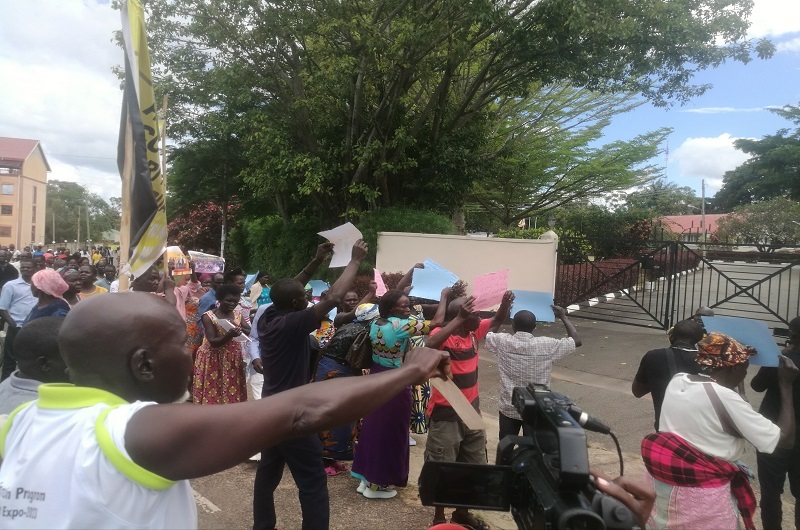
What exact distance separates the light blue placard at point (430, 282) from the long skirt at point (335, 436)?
36.8 inches

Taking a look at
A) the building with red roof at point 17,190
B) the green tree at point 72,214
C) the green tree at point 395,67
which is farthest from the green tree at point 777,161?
the green tree at point 72,214

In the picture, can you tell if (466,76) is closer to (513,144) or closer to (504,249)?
(513,144)

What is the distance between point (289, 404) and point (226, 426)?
0.52 ft

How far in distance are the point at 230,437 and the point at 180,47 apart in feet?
48.5

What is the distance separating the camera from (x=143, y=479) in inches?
47.7

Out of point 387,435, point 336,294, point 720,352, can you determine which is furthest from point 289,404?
point 387,435

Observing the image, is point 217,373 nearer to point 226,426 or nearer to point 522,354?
point 522,354

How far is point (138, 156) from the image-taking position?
4133 mm

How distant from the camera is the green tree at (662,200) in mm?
31506

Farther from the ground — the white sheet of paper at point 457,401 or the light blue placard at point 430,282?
the light blue placard at point 430,282

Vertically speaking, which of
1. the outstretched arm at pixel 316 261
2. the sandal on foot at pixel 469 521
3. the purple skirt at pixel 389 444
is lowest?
the sandal on foot at pixel 469 521

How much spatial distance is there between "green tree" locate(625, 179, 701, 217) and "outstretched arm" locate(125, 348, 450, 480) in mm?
26193

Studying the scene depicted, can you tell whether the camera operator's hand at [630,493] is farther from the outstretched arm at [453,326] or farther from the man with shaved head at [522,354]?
the man with shaved head at [522,354]

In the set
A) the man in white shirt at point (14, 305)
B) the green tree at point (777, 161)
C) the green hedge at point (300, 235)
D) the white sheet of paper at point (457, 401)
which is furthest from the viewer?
the green tree at point (777, 161)
